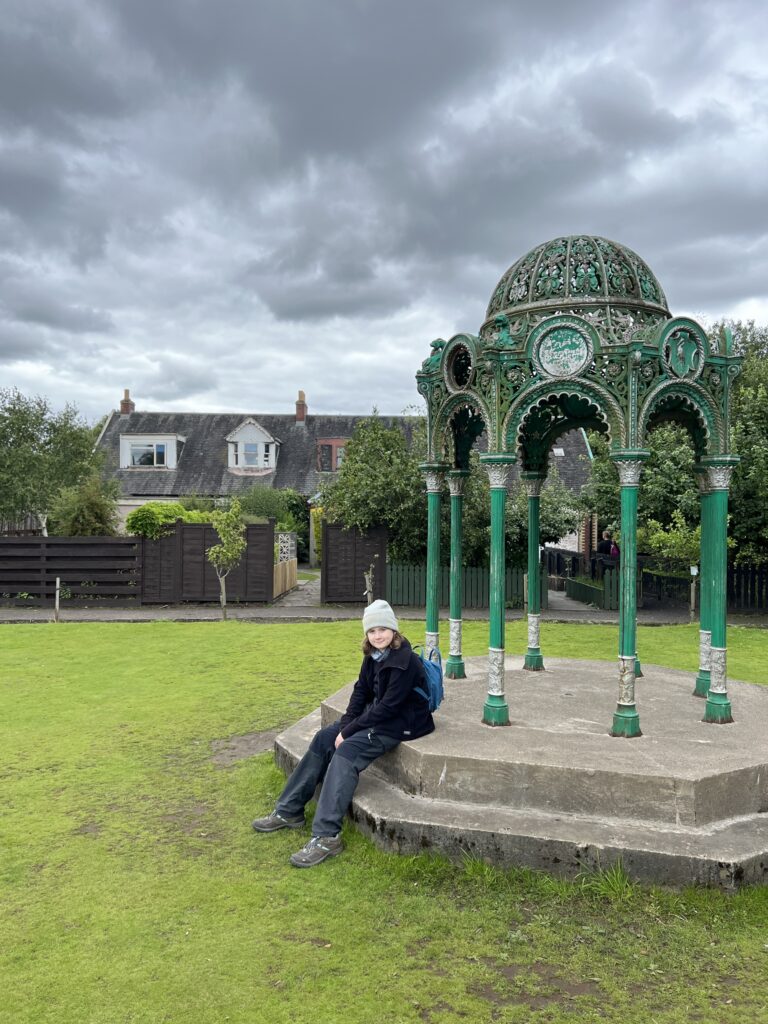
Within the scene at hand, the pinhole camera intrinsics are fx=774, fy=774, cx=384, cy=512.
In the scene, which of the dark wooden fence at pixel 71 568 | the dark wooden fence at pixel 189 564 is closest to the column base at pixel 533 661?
the dark wooden fence at pixel 189 564

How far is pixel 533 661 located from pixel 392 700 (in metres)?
4.18

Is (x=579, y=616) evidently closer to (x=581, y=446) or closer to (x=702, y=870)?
(x=702, y=870)

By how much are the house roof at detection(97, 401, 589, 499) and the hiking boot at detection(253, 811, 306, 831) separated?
110 feet

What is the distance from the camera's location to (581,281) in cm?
791

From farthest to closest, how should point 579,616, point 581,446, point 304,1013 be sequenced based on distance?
point 581,446 < point 579,616 < point 304,1013

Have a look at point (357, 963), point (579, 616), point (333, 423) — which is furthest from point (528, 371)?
point (333, 423)

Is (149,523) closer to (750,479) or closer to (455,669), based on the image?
(455,669)

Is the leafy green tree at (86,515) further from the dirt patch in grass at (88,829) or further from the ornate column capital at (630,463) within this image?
the ornate column capital at (630,463)

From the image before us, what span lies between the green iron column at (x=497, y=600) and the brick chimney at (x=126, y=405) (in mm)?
42047

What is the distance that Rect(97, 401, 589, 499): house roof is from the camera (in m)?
41.2

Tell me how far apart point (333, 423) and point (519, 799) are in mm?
40823

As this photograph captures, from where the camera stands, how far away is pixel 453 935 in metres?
4.70

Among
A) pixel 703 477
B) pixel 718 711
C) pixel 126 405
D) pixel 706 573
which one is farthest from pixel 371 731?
pixel 126 405

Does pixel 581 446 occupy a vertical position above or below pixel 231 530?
above
